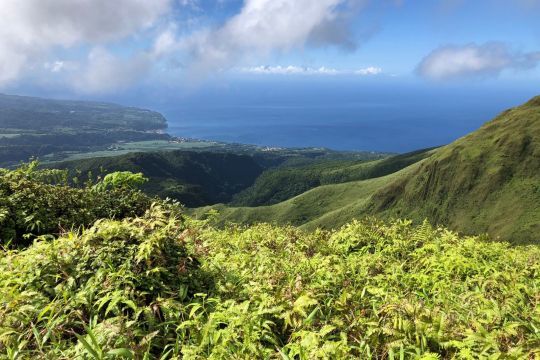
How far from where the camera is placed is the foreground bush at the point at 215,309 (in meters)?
4.93

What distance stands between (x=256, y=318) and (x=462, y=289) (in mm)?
4820

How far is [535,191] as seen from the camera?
371 ft

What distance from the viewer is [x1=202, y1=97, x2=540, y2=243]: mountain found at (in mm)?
111188

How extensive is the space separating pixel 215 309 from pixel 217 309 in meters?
0.12

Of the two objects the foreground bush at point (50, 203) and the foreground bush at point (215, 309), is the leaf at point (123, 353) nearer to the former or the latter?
the foreground bush at point (215, 309)

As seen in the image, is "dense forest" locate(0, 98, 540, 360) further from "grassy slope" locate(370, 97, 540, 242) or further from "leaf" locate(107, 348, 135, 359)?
"grassy slope" locate(370, 97, 540, 242)

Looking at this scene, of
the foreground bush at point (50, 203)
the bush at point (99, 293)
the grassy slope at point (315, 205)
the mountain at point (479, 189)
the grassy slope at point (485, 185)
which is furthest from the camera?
the grassy slope at point (315, 205)

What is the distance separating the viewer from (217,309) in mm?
5934

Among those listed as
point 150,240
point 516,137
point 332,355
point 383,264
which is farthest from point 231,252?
point 516,137

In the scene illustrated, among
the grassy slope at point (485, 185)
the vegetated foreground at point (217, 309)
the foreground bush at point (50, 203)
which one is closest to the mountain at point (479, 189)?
the grassy slope at point (485, 185)

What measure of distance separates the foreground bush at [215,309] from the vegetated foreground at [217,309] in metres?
0.02

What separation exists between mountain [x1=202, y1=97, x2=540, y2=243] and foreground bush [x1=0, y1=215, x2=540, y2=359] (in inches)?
4017

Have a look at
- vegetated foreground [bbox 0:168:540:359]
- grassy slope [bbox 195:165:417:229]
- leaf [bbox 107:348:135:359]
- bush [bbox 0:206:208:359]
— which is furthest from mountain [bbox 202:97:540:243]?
leaf [bbox 107:348:135:359]

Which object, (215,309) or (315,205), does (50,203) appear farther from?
(315,205)
